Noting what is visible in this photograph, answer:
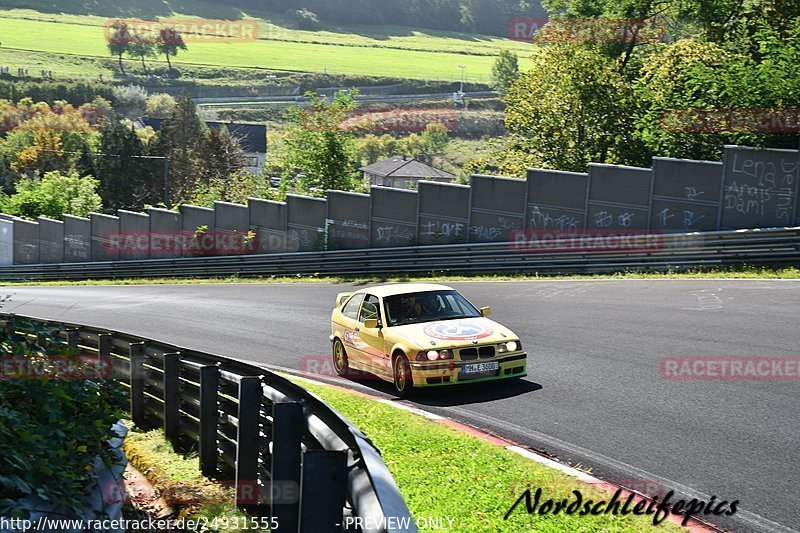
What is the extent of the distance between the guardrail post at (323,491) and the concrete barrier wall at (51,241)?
46364 millimetres

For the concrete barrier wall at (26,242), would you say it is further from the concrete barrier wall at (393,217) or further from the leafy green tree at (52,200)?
the concrete barrier wall at (393,217)

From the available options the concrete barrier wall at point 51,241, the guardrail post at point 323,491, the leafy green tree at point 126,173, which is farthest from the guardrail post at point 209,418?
the leafy green tree at point 126,173

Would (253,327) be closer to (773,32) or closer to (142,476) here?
(142,476)

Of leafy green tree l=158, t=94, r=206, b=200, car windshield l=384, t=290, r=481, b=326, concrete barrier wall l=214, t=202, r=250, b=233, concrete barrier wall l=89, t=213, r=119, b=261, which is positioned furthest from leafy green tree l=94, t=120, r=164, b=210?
car windshield l=384, t=290, r=481, b=326

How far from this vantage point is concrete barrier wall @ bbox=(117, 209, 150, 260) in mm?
42719

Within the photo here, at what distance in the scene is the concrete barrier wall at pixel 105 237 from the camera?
44906mm

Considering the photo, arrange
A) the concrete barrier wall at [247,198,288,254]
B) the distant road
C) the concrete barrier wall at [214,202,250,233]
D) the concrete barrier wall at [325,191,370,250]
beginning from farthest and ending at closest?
the distant road → the concrete barrier wall at [214,202,250,233] → the concrete barrier wall at [247,198,288,254] → the concrete barrier wall at [325,191,370,250]

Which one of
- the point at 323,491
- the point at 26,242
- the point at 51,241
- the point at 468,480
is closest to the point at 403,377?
the point at 468,480

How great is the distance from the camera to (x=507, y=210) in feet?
93.0

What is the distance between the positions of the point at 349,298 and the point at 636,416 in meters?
5.96

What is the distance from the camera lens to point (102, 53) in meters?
Answer: 165

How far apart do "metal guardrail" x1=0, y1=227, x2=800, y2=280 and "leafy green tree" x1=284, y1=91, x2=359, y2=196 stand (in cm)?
718

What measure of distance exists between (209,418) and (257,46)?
Answer: 572ft

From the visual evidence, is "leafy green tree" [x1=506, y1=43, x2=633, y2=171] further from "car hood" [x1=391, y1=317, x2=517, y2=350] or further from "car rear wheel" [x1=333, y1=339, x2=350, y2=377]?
"car hood" [x1=391, y1=317, x2=517, y2=350]
